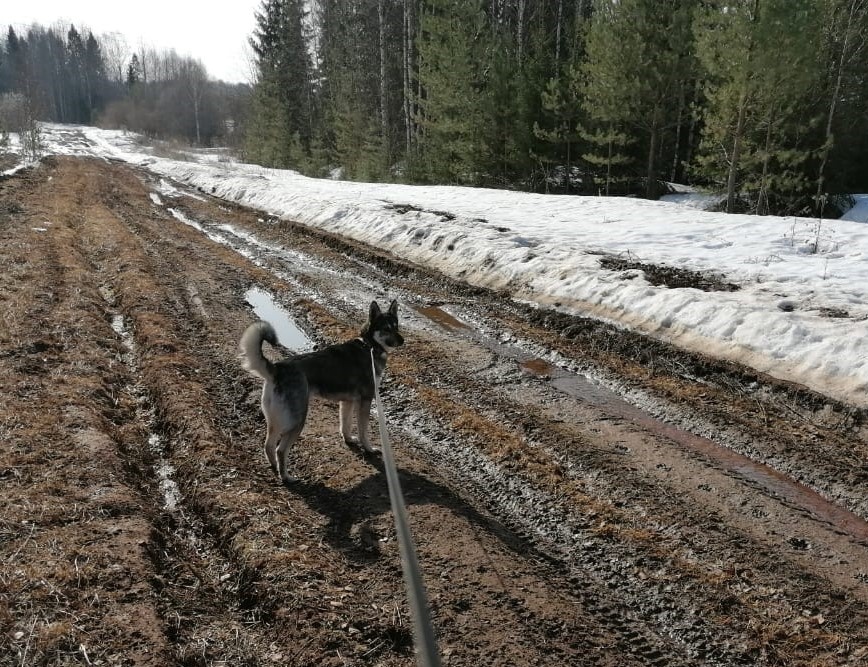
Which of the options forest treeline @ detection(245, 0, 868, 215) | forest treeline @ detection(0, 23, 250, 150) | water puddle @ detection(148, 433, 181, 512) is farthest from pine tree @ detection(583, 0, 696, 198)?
forest treeline @ detection(0, 23, 250, 150)

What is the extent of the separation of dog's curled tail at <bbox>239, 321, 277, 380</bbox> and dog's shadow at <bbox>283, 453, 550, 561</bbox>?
108cm

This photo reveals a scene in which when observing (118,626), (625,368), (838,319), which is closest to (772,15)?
(838,319)

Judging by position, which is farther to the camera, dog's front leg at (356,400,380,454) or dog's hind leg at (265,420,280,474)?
dog's front leg at (356,400,380,454)

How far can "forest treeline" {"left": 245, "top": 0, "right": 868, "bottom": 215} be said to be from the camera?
1662cm

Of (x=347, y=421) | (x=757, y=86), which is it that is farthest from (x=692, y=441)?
(x=757, y=86)

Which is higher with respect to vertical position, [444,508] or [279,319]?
[279,319]

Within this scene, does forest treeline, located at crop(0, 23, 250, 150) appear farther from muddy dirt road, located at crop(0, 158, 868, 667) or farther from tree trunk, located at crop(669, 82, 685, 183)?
muddy dirt road, located at crop(0, 158, 868, 667)

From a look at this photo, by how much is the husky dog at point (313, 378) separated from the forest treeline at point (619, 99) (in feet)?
52.9

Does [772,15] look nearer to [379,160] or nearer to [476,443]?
[476,443]

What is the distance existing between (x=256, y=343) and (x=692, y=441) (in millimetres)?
4121

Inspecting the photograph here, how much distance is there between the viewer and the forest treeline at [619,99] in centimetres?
1691

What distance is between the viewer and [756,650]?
3.12 meters

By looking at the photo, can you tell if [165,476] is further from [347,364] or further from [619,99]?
[619,99]

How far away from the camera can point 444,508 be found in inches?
172
